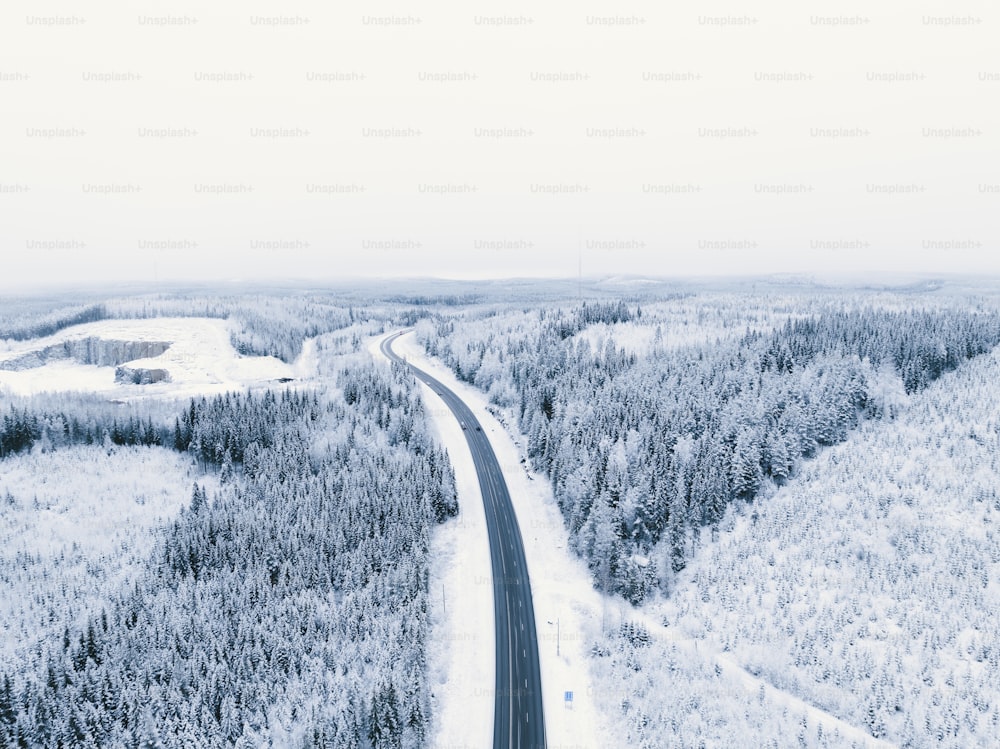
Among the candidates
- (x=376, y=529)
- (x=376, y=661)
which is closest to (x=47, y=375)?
(x=376, y=529)

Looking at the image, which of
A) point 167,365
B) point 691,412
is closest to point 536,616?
point 691,412

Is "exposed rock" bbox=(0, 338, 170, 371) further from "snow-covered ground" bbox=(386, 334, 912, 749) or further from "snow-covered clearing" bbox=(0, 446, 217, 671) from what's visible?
"snow-covered ground" bbox=(386, 334, 912, 749)

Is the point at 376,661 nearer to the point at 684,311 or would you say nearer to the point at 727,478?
the point at 727,478

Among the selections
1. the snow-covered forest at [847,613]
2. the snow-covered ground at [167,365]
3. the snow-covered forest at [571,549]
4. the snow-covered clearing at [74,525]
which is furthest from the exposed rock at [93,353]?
the snow-covered forest at [847,613]

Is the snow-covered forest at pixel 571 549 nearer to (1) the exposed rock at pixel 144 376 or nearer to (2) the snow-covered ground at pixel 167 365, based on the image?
(1) the exposed rock at pixel 144 376

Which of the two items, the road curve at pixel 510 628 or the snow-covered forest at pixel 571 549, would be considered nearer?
the snow-covered forest at pixel 571 549

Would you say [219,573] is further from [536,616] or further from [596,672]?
[596,672]
